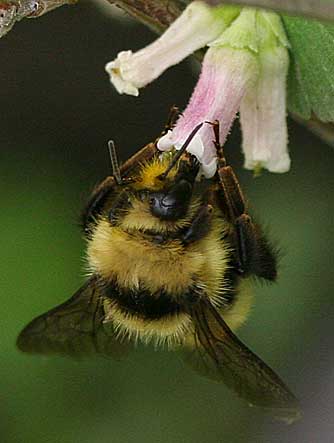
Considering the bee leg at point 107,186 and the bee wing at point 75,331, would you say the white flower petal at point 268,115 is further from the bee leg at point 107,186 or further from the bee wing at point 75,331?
the bee wing at point 75,331

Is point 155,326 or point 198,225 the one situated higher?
point 198,225

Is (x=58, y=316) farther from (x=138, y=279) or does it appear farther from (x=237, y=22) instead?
(x=237, y=22)

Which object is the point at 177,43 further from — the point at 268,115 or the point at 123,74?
the point at 268,115

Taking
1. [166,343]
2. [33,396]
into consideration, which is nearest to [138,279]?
[166,343]

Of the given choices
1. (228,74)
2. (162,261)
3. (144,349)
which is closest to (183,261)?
(162,261)

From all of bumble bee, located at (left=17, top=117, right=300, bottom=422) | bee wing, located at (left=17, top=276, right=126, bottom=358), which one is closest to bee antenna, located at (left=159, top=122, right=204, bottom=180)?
bumble bee, located at (left=17, top=117, right=300, bottom=422)

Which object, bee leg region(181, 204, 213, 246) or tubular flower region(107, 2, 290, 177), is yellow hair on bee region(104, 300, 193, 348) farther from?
tubular flower region(107, 2, 290, 177)
